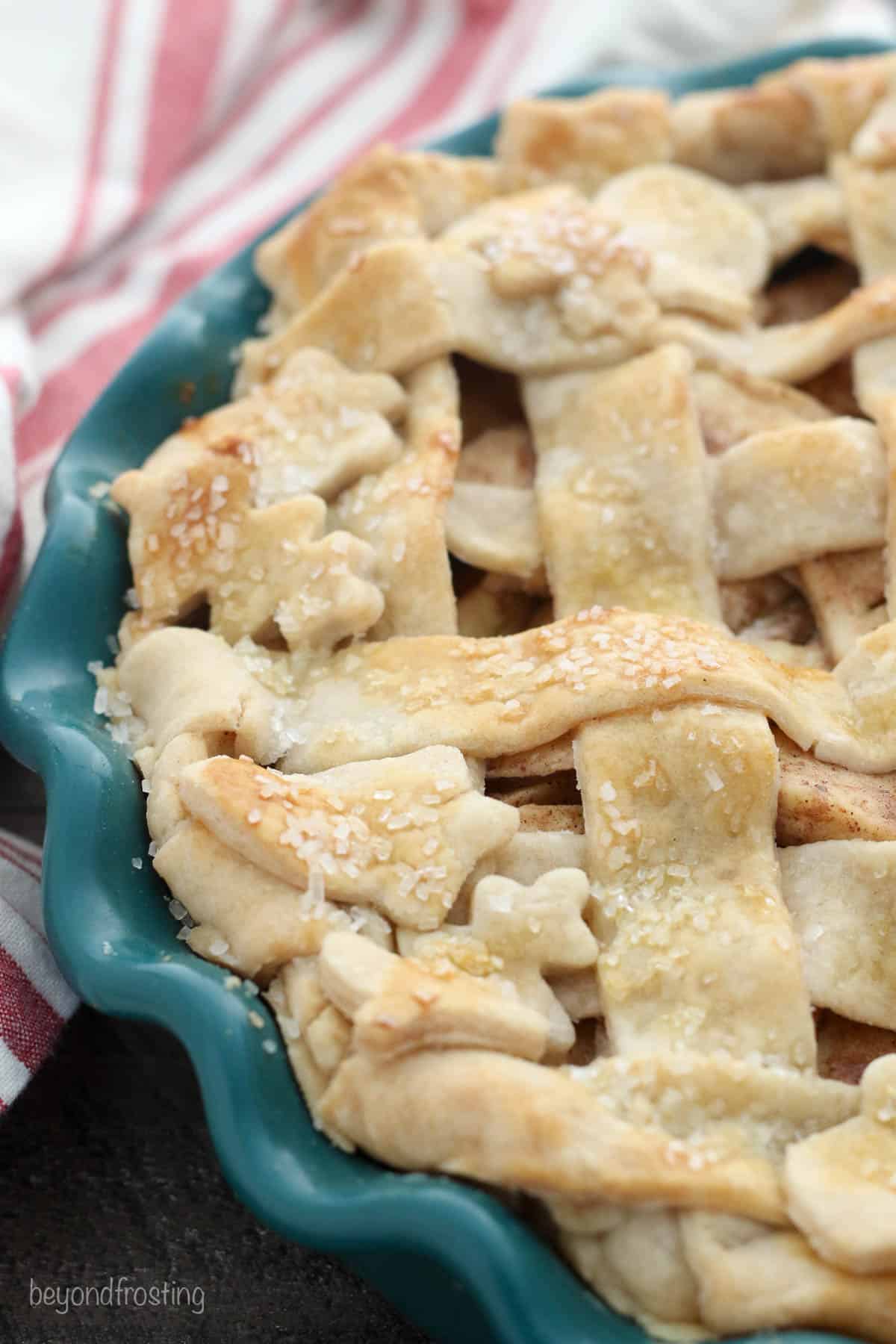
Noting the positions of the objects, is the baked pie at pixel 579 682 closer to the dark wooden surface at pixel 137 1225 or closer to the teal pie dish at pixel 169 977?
the teal pie dish at pixel 169 977

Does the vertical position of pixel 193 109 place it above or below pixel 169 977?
above

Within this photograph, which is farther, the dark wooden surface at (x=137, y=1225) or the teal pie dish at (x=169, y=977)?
the dark wooden surface at (x=137, y=1225)

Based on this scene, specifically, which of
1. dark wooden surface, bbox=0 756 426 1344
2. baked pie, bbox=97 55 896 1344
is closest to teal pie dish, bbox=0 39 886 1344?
baked pie, bbox=97 55 896 1344

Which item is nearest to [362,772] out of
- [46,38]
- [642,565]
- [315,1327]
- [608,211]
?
[642,565]

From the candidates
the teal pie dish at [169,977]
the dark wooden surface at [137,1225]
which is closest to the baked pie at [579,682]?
the teal pie dish at [169,977]

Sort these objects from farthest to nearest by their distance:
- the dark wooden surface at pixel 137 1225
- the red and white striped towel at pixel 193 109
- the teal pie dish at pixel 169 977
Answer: the red and white striped towel at pixel 193 109 → the dark wooden surface at pixel 137 1225 → the teal pie dish at pixel 169 977

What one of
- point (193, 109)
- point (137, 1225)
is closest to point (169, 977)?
point (137, 1225)

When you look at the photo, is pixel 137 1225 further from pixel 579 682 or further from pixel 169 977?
pixel 579 682
